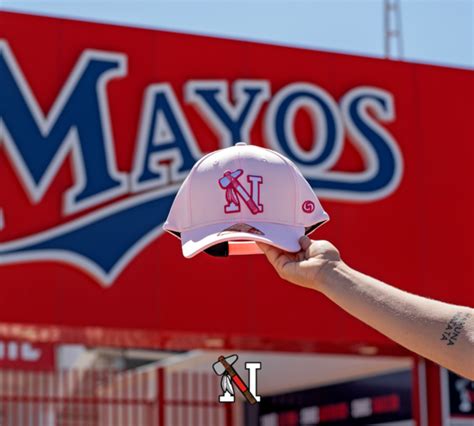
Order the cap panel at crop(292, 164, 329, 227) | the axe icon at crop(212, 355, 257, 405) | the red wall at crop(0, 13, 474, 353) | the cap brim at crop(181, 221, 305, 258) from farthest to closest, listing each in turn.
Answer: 1. the red wall at crop(0, 13, 474, 353)
2. the axe icon at crop(212, 355, 257, 405)
3. the cap panel at crop(292, 164, 329, 227)
4. the cap brim at crop(181, 221, 305, 258)

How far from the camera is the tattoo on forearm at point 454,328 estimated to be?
3.13 meters

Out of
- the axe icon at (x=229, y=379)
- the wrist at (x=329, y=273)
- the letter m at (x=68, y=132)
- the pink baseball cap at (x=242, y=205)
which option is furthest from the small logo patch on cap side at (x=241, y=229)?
the letter m at (x=68, y=132)

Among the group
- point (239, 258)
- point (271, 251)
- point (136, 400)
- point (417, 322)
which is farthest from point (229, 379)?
point (136, 400)

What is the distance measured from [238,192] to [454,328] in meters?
A: 0.78

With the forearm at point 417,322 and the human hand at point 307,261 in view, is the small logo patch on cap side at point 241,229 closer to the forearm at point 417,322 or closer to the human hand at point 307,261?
the human hand at point 307,261

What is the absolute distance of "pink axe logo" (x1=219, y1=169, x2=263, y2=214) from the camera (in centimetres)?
352

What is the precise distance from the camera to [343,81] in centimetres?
1273

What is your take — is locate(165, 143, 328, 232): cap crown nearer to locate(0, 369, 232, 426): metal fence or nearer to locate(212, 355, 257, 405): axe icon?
locate(212, 355, 257, 405): axe icon

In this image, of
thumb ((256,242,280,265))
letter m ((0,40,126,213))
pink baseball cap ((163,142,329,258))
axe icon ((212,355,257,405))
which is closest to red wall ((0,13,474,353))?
letter m ((0,40,126,213))

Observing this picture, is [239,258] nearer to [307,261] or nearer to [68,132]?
[68,132]

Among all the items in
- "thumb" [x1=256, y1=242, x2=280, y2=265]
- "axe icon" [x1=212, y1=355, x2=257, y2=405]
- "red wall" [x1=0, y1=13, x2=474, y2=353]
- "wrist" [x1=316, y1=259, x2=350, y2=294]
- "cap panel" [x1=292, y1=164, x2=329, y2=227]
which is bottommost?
"axe icon" [x1=212, y1=355, x2=257, y2=405]

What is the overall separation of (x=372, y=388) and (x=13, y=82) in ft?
20.4

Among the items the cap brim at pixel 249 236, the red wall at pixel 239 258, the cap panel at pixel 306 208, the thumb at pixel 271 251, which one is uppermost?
the red wall at pixel 239 258

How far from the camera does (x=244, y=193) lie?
354 cm
